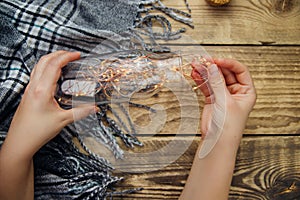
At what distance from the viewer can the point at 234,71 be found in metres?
0.87

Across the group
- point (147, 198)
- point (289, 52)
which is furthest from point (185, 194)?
point (289, 52)

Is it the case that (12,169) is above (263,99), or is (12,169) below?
below

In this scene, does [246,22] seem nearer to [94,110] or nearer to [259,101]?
[259,101]

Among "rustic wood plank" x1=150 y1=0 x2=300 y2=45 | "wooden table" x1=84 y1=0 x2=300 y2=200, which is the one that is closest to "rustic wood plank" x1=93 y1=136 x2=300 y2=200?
"wooden table" x1=84 y1=0 x2=300 y2=200

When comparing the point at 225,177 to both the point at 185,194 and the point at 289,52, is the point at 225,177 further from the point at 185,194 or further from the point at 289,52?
the point at 289,52

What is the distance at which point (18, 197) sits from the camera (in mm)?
837

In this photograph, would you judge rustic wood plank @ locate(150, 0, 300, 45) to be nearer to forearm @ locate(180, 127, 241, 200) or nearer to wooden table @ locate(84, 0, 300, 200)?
wooden table @ locate(84, 0, 300, 200)

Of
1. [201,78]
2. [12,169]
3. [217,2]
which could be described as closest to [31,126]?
[12,169]

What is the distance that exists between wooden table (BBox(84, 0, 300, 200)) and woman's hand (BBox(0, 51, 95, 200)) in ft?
0.63

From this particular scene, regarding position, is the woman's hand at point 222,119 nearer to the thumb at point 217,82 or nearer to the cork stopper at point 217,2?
the thumb at point 217,82

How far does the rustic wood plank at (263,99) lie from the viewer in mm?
920

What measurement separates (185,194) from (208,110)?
0.59 ft

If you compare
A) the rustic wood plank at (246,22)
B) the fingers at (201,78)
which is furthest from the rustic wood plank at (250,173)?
the rustic wood plank at (246,22)

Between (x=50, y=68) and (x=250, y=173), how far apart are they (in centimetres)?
48
